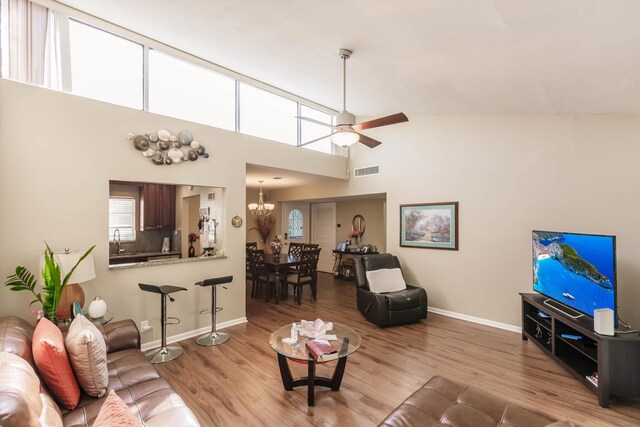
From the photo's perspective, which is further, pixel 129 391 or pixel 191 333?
pixel 191 333

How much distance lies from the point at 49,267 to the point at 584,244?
480cm

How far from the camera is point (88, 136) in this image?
10.0 feet

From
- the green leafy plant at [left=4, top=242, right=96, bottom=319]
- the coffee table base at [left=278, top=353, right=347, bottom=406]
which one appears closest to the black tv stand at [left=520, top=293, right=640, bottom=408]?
the coffee table base at [left=278, top=353, right=347, bottom=406]

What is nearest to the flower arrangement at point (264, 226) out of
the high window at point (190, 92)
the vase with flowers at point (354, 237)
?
the vase with flowers at point (354, 237)

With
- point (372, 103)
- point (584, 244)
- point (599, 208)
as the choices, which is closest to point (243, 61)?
point (372, 103)

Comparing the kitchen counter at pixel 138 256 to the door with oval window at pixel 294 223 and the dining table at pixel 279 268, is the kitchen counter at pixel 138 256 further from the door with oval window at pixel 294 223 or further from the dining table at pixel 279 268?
the door with oval window at pixel 294 223

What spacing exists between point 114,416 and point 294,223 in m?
7.17

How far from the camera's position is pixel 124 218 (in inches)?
168

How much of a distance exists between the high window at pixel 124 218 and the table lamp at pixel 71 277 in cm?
144

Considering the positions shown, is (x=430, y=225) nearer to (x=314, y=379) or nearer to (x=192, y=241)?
(x=314, y=379)

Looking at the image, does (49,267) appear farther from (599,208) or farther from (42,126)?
(599,208)

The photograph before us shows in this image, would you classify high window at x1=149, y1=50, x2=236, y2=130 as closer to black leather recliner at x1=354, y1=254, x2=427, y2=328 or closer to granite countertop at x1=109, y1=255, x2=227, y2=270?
granite countertop at x1=109, y1=255, x2=227, y2=270

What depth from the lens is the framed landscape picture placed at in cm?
454

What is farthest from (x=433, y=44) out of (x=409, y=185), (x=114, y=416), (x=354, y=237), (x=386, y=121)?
(x=354, y=237)
